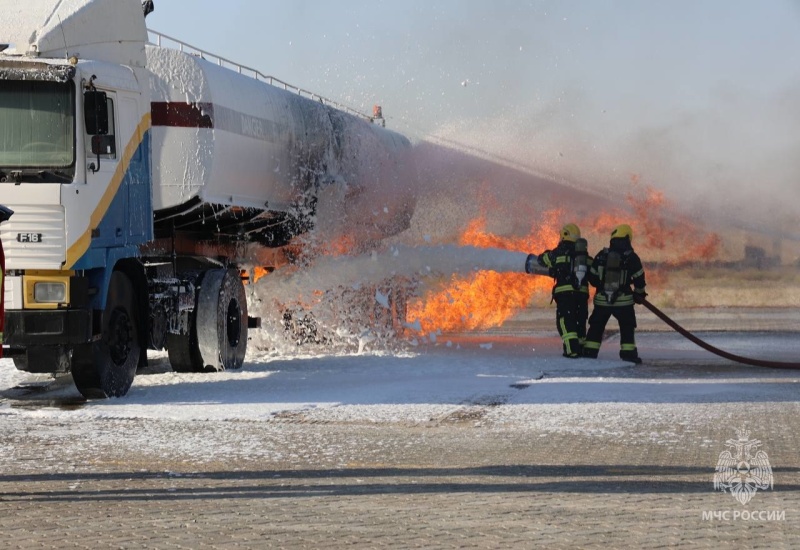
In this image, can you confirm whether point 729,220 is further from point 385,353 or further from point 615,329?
point 385,353

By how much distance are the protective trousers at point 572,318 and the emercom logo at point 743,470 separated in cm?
752

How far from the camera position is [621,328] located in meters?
18.6

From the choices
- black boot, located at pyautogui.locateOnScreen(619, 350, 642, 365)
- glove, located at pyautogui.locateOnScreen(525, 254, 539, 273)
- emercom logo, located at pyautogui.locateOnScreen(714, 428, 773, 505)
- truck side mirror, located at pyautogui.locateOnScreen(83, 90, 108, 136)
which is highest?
truck side mirror, located at pyautogui.locateOnScreen(83, 90, 108, 136)

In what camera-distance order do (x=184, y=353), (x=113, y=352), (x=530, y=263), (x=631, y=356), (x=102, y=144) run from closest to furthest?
1. (x=102, y=144)
2. (x=113, y=352)
3. (x=184, y=353)
4. (x=631, y=356)
5. (x=530, y=263)

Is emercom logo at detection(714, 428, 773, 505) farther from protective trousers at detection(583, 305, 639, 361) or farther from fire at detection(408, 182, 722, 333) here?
fire at detection(408, 182, 722, 333)

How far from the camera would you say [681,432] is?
11492 mm

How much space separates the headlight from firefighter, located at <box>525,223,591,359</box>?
8.00m

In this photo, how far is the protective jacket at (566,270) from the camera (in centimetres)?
1891

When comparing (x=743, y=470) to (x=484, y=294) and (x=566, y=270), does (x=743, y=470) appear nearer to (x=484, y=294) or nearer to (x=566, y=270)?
(x=566, y=270)

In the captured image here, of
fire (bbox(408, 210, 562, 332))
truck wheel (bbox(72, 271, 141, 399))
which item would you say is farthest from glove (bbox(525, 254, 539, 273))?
truck wheel (bbox(72, 271, 141, 399))

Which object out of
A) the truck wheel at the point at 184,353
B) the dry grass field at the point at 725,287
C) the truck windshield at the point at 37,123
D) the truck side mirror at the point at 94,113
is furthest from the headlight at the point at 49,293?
the dry grass field at the point at 725,287

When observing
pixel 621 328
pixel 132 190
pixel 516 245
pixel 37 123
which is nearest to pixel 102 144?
pixel 37 123

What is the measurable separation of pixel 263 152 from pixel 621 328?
5439 millimetres

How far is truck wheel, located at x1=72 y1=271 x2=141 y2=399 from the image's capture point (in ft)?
44.1
